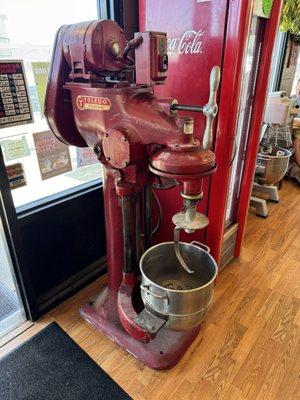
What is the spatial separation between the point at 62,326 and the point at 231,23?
1.69 m

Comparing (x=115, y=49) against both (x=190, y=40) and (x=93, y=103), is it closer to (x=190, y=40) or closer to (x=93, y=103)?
(x=93, y=103)

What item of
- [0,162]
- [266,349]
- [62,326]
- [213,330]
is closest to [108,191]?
[0,162]

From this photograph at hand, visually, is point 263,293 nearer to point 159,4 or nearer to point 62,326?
point 62,326

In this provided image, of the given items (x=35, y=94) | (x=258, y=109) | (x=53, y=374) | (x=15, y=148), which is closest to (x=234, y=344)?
(x=53, y=374)

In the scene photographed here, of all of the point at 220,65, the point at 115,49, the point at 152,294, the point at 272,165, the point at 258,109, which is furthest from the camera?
the point at 272,165

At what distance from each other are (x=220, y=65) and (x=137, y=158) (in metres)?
0.63

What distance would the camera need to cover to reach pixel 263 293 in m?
1.82

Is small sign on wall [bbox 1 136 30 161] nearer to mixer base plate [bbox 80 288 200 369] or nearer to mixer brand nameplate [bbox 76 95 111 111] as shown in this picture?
mixer brand nameplate [bbox 76 95 111 111]

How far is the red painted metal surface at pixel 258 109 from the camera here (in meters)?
1.53

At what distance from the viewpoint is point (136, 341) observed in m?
1.42

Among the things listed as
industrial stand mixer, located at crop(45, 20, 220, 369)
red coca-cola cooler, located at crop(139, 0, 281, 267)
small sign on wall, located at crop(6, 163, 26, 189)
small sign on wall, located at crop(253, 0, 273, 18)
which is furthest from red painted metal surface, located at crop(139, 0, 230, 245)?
small sign on wall, located at crop(6, 163, 26, 189)

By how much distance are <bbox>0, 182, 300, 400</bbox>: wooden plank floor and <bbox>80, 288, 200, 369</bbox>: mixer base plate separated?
0.15 feet

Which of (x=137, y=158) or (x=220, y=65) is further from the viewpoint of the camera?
(x=220, y=65)

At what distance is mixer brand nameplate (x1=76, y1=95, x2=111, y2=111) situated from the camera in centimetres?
108
